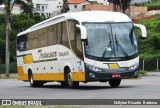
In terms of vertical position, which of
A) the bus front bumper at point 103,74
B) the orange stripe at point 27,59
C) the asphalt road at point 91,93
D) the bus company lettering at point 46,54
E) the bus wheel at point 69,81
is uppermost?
the bus company lettering at point 46,54

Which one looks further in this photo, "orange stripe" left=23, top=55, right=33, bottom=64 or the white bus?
"orange stripe" left=23, top=55, right=33, bottom=64

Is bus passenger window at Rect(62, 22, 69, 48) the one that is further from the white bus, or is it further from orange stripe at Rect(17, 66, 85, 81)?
orange stripe at Rect(17, 66, 85, 81)

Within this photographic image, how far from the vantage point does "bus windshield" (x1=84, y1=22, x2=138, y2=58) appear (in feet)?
78.2

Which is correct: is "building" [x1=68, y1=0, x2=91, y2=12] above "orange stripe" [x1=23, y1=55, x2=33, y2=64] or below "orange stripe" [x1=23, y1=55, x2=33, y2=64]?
above

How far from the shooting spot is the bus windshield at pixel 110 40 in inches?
939

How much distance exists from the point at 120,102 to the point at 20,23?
6798 centimetres

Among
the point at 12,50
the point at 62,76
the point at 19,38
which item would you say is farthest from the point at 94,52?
the point at 12,50

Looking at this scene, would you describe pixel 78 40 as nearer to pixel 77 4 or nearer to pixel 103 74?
pixel 103 74

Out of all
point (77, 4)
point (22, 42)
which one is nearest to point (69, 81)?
point (22, 42)

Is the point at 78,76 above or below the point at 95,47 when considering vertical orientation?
below

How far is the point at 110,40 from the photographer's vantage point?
948 inches

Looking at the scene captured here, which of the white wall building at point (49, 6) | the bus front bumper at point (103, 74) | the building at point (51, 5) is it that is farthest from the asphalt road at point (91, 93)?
the white wall building at point (49, 6)

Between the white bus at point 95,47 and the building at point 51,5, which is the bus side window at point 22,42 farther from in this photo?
the building at point 51,5

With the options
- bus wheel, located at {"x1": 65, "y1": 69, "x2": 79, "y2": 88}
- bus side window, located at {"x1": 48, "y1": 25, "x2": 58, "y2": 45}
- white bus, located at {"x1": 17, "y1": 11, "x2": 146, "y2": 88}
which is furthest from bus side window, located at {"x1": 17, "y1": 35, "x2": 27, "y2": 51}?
bus wheel, located at {"x1": 65, "y1": 69, "x2": 79, "y2": 88}
